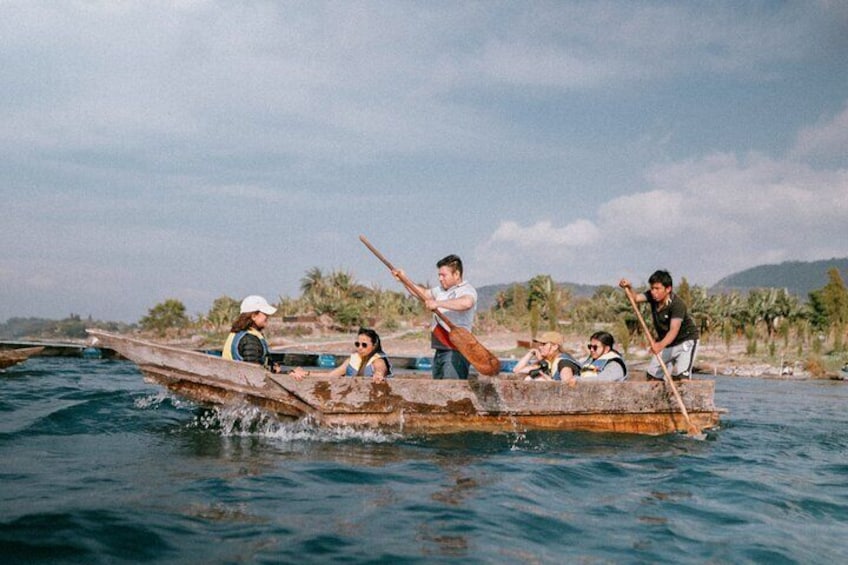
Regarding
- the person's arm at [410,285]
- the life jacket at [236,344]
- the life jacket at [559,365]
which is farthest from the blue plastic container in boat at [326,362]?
the person's arm at [410,285]

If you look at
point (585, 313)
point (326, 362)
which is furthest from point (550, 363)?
point (585, 313)

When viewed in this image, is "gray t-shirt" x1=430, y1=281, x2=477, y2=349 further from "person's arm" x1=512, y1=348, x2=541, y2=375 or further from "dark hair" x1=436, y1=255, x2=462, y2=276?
"person's arm" x1=512, y1=348, x2=541, y2=375

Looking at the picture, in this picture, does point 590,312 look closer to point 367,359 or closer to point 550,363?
point 550,363

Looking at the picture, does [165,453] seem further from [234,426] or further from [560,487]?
[560,487]

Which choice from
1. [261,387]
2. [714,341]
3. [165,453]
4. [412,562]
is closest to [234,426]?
[261,387]

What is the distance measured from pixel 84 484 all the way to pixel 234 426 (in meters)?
2.89

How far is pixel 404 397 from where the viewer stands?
7.95 m

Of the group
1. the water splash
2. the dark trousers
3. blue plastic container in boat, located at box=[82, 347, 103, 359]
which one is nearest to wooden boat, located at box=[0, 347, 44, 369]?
the water splash

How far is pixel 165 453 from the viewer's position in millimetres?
6621

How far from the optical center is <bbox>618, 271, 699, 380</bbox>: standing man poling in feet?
30.6

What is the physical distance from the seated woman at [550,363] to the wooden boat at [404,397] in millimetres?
539

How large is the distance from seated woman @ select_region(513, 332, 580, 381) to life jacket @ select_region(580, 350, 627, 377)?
21cm

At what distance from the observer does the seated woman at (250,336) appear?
8.12 metres

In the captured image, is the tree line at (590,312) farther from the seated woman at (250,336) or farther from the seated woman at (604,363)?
the seated woman at (250,336)
